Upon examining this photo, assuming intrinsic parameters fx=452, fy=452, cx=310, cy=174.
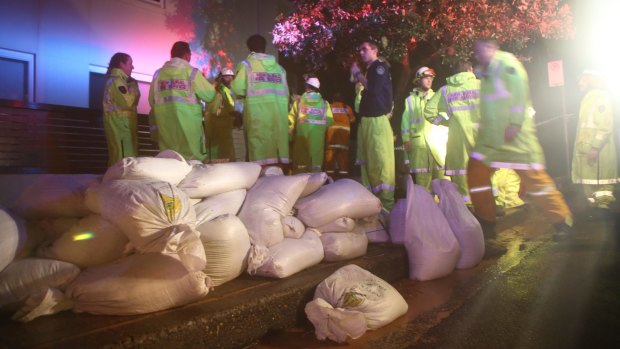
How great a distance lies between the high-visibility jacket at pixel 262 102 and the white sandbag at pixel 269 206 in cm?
211

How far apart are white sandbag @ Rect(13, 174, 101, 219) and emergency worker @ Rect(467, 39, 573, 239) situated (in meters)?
3.64

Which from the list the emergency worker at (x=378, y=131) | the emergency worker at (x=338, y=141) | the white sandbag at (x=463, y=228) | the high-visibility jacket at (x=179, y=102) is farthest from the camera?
the emergency worker at (x=338, y=141)

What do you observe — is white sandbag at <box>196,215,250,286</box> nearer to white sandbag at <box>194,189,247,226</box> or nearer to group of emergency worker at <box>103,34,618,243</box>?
white sandbag at <box>194,189,247,226</box>

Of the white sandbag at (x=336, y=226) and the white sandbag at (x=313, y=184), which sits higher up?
the white sandbag at (x=313, y=184)

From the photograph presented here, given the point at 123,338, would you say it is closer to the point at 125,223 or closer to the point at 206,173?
the point at 125,223

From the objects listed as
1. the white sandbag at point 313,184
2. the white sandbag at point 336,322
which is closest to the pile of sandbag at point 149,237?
the white sandbag at point 313,184

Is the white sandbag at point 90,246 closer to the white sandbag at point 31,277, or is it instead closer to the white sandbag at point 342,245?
the white sandbag at point 31,277

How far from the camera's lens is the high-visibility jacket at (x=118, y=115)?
17.3 feet

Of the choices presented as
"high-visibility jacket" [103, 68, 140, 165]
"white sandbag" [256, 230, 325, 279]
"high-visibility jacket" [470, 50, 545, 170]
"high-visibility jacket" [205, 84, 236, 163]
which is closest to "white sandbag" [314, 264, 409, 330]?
"white sandbag" [256, 230, 325, 279]

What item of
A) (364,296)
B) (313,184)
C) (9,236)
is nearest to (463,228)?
(313,184)

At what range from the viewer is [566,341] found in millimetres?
2139

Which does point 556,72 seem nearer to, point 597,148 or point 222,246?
point 597,148

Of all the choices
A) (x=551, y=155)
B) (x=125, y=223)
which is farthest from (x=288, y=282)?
(x=551, y=155)

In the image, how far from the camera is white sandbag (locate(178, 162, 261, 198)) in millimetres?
2705
